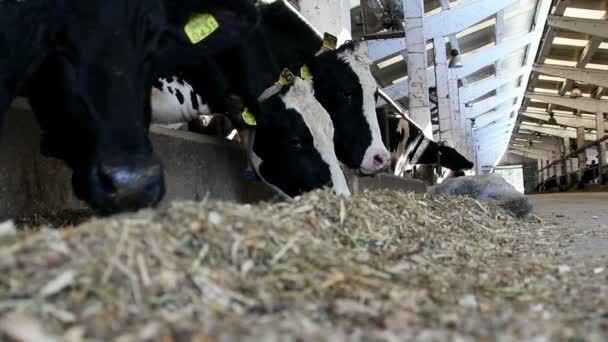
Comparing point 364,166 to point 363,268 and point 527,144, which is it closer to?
point 363,268

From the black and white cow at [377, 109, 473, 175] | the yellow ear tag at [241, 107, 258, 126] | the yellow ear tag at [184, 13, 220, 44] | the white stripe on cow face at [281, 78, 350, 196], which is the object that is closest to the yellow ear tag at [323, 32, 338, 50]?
the white stripe on cow face at [281, 78, 350, 196]

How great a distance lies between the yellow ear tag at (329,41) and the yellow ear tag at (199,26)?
1808 millimetres

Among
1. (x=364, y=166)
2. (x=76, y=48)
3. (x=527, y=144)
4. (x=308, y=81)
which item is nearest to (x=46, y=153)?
(x=76, y=48)

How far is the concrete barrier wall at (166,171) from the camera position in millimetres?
3084

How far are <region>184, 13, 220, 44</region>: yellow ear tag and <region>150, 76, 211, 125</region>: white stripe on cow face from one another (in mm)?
1143

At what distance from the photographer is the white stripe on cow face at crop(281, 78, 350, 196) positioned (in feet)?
12.6

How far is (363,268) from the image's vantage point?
159 cm

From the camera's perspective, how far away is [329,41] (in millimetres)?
5125

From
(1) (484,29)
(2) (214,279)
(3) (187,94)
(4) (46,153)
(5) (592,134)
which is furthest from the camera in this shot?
(5) (592,134)

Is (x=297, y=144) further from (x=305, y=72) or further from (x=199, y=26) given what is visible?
(x=305, y=72)

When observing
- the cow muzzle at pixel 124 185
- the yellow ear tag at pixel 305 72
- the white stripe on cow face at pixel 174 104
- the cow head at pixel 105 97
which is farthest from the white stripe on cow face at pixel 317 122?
the cow muzzle at pixel 124 185

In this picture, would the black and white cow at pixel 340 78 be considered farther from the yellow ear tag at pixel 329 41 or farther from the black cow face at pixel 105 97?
the black cow face at pixel 105 97

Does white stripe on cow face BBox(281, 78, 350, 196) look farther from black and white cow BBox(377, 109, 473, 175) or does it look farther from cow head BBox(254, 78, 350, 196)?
black and white cow BBox(377, 109, 473, 175)

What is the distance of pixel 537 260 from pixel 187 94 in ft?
9.98
